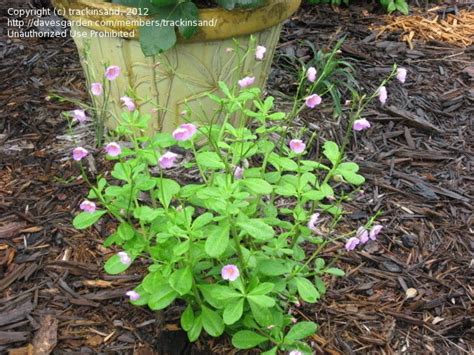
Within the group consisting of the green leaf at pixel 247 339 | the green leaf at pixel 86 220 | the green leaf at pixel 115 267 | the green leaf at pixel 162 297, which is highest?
the green leaf at pixel 86 220

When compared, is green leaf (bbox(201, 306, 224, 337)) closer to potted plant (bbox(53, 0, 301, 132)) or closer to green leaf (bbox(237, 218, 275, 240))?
green leaf (bbox(237, 218, 275, 240))

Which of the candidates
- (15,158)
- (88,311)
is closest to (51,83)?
(15,158)

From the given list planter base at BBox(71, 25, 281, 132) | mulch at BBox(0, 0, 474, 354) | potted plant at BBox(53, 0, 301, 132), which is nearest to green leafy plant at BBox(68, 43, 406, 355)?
mulch at BBox(0, 0, 474, 354)

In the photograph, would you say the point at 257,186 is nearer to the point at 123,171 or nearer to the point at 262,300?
the point at 262,300

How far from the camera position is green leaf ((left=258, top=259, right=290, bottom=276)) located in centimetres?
151

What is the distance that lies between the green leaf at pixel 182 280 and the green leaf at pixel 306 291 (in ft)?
0.96

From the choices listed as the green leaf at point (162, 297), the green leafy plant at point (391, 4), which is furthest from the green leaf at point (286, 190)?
the green leafy plant at point (391, 4)

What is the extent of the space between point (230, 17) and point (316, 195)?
0.89m

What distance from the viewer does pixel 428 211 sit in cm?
240

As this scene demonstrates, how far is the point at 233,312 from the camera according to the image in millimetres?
1422

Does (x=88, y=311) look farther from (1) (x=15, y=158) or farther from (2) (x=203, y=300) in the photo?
(1) (x=15, y=158)

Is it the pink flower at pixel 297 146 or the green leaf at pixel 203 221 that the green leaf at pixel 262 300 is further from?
the pink flower at pixel 297 146

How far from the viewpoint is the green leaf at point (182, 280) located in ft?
4.66

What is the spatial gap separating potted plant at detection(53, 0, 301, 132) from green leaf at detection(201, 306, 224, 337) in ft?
2.33
